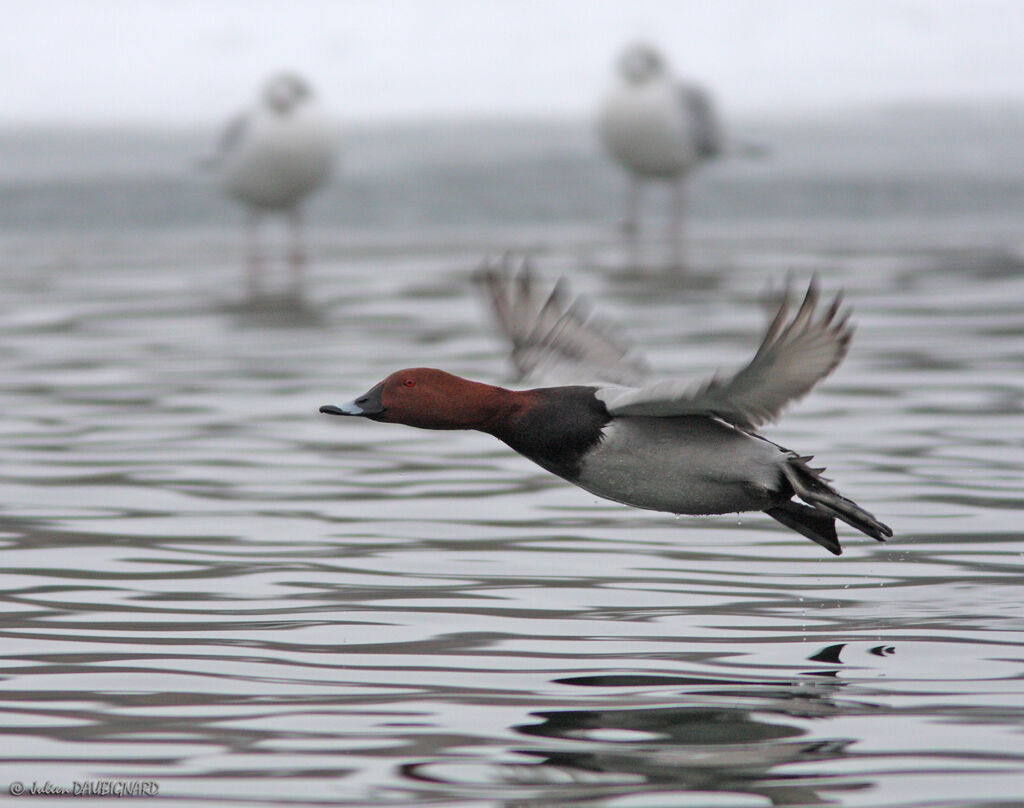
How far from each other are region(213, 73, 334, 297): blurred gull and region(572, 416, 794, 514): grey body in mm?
11951

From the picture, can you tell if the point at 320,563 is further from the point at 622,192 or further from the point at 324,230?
the point at 622,192

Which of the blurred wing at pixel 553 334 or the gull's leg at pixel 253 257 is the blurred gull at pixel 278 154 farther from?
the blurred wing at pixel 553 334

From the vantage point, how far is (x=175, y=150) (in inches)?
818

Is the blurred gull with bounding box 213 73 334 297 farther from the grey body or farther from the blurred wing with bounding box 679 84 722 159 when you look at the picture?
the grey body

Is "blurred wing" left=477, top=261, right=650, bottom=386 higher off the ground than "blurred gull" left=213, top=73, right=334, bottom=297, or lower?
lower

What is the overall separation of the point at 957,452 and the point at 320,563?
2706 mm

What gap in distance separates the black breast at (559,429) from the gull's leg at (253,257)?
27.6 feet

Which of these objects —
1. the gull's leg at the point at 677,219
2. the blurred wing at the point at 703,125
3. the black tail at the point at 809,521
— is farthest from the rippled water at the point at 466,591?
the blurred wing at the point at 703,125

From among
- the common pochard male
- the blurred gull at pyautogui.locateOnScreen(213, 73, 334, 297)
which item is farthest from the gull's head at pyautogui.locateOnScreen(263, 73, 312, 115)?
the common pochard male

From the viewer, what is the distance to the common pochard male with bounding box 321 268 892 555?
5.12 meters

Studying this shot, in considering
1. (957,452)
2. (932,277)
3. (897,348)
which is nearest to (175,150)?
(932,277)

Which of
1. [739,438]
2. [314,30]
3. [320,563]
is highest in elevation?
[314,30]

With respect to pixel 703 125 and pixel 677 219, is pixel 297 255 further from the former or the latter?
pixel 703 125

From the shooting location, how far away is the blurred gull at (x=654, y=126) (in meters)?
18.8
